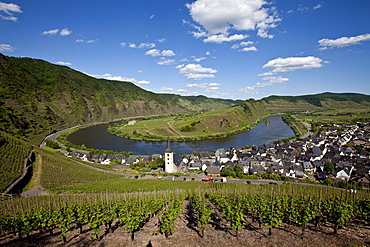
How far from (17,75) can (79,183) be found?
177 metres

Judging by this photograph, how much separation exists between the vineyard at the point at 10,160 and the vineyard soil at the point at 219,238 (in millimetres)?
23878

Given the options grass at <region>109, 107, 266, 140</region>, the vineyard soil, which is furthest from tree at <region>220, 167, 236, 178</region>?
grass at <region>109, 107, 266, 140</region>

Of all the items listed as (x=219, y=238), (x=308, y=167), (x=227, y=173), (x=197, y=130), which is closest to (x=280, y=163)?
(x=308, y=167)

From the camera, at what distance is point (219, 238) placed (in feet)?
38.7

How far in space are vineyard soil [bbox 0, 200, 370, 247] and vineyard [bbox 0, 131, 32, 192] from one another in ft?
78.3

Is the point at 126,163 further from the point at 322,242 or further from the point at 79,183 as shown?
the point at 322,242

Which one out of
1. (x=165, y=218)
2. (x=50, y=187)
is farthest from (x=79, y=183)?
(x=165, y=218)

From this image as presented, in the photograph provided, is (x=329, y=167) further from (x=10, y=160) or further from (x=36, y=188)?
(x=10, y=160)

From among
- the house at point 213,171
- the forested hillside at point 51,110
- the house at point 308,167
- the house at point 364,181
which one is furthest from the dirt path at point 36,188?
the house at point 308,167

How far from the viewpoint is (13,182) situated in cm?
3073

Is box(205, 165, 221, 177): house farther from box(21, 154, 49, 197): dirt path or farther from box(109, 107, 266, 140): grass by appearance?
box(109, 107, 266, 140): grass

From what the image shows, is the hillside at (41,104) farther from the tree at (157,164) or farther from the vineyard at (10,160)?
the tree at (157,164)

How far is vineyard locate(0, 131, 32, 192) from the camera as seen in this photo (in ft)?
102

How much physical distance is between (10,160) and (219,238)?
4347 cm
